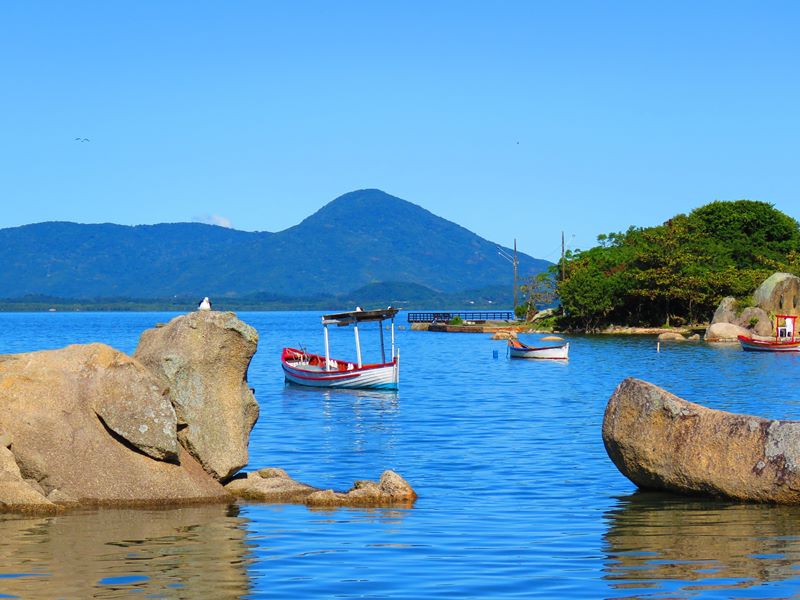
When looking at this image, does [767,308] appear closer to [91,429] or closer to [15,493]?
[91,429]

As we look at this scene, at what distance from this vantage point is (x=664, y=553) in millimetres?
16688

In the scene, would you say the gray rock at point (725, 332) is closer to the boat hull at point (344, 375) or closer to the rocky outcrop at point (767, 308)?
the rocky outcrop at point (767, 308)

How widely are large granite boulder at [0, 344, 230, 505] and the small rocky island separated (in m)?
0.02

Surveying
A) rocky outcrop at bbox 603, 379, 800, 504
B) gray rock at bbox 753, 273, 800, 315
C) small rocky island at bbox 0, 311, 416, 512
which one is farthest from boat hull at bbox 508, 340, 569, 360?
small rocky island at bbox 0, 311, 416, 512

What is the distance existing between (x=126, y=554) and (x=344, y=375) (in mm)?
41141

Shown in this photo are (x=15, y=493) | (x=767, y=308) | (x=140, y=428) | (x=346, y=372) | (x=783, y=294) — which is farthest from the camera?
(x=767, y=308)

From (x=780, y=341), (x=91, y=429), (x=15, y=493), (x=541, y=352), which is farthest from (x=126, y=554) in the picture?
(x=780, y=341)

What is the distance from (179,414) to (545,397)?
3184cm

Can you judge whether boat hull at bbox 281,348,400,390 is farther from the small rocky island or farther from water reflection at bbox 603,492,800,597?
water reflection at bbox 603,492,800,597

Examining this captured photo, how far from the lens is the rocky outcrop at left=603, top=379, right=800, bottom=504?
790 inches

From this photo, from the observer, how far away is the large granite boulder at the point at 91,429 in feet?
66.6

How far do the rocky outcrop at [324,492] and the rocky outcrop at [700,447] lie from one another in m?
4.27

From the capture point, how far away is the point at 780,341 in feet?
288

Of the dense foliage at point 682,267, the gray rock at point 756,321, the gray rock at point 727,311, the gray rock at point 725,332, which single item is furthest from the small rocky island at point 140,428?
the dense foliage at point 682,267
